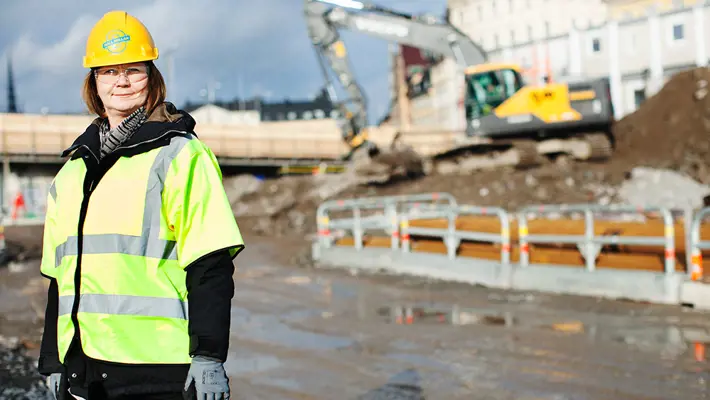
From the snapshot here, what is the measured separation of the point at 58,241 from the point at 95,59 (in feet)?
2.33

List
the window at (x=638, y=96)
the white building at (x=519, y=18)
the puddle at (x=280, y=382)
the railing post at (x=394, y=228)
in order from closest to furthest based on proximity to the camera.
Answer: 1. the puddle at (x=280, y=382)
2. the railing post at (x=394, y=228)
3. the window at (x=638, y=96)
4. the white building at (x=519, y=18)

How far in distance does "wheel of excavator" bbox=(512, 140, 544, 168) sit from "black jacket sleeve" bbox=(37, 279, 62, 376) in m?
26.3

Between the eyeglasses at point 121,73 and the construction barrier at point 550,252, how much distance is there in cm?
840

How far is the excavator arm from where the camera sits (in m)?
30.7

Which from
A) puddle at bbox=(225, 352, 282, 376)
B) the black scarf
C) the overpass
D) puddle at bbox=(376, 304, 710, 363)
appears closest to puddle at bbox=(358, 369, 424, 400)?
puddle at bbox=(225, 352, 282, 376)

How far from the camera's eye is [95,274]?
2.87 meters

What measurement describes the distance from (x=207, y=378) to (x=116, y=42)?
1.27m

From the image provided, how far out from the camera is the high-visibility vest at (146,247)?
2820 millimetres

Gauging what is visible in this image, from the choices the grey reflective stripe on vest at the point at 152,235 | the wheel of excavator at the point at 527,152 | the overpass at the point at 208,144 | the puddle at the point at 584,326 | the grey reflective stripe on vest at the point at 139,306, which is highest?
the overpass at the point at 208,144

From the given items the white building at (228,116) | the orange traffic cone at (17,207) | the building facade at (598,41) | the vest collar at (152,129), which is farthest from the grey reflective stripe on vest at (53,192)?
the white building at (228,116)

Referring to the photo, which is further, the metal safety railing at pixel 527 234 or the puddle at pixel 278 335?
the metal safety railing at pixel 527 234

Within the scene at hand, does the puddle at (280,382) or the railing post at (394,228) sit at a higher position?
the railing post at (394,228)

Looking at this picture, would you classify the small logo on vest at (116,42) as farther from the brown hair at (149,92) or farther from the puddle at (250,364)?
the puddle at (250,364)

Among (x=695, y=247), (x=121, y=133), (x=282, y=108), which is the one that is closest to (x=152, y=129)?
(x=121, y=133)
